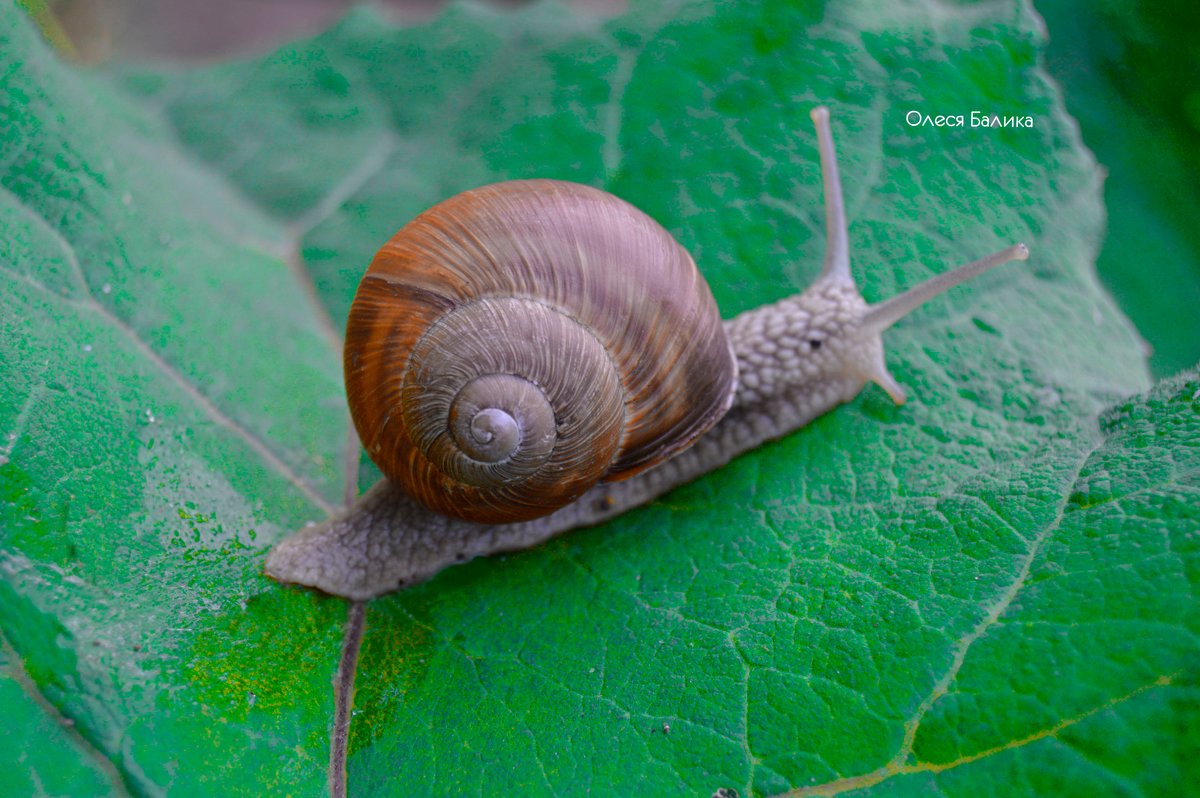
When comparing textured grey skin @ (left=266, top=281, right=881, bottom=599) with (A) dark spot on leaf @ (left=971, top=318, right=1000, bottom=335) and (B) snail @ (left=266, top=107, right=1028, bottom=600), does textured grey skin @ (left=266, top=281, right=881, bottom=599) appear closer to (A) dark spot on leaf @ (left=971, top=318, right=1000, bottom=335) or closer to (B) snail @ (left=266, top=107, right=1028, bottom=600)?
(B) snail @ (left=266, top=107, right=1028, bottom=600)

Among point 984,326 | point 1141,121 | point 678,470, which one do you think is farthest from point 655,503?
point 1141,121

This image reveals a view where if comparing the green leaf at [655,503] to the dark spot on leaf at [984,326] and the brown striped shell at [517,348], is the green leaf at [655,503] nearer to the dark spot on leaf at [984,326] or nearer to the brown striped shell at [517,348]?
the dark spot on leaf at [984,326]

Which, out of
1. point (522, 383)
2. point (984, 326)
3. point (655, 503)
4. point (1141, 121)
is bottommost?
point (1141, 121)

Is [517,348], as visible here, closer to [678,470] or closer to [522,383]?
[522,383]

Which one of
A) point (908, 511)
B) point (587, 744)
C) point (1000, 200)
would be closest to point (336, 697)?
point (587, 744)

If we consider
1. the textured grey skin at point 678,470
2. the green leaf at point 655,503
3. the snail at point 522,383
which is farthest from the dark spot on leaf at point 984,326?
the textured grey skin at point 678,470
